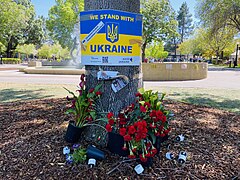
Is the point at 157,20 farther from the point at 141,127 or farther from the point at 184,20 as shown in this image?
the point at 184,20

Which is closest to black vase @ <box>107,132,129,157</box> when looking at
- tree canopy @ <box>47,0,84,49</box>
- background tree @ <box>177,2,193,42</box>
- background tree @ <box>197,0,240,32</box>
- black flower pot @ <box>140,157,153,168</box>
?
black flower pot @ <box>140,157,153,168</box>

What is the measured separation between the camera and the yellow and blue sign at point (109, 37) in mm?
2295

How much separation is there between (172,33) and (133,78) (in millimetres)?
21705

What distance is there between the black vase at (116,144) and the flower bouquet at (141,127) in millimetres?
55

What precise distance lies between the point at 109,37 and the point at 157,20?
2084 centimetres

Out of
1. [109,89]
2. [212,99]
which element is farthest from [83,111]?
[212,99]

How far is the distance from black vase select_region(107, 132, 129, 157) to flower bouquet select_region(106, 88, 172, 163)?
0.05m

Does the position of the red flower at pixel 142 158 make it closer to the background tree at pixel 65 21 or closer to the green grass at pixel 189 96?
the green grass at pixel 189 96

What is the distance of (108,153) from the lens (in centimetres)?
228

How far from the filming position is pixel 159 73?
483 inches

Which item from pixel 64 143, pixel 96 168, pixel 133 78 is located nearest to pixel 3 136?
pixel 64 143

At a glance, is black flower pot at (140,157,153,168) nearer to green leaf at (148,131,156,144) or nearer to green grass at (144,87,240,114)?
green leaf at (148,131,156,144)

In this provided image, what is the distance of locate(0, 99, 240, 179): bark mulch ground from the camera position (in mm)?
2018

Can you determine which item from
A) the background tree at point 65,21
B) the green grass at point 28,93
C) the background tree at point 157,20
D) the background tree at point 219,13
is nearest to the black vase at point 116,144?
the green grass at point 28,93
